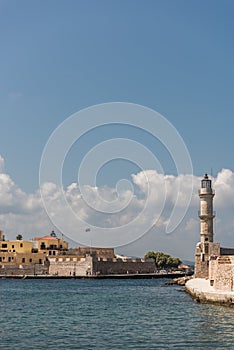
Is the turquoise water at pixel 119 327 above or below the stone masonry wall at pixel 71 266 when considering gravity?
above

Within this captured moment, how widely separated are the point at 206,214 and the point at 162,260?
177ft

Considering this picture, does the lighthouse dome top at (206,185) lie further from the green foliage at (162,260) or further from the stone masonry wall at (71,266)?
the green foliage at (162,260)

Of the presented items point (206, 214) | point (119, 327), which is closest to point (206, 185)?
point (206, 214)

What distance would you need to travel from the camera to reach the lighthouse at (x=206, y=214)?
5316 centimetres

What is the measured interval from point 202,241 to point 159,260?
53287 mm

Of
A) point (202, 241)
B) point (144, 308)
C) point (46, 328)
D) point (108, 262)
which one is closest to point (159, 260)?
point (108, 262)

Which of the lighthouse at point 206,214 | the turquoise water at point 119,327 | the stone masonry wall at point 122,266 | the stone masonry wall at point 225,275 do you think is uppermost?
the lighthouse at point 206,214

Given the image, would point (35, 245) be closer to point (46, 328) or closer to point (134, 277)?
point (134, 277)

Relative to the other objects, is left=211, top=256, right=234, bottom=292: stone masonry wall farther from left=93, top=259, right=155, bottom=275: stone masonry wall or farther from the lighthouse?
left=93, top=259, right=155, bottom=275: stone masonry wall

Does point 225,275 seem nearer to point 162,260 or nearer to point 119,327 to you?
point 119,327

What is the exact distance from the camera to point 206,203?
53625 mm

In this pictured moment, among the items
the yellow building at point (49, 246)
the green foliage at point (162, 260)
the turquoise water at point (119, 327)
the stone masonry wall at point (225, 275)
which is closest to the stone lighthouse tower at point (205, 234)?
the stone masonry wall at point (225, 275)

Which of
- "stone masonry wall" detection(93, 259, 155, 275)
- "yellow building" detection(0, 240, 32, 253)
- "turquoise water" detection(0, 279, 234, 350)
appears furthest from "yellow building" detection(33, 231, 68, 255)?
"turquoise water" detection(0, 279, 234, 350)

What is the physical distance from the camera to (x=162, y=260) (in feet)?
348
